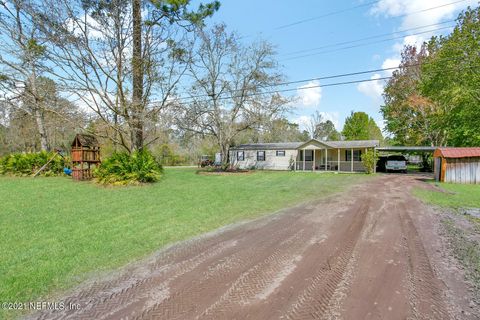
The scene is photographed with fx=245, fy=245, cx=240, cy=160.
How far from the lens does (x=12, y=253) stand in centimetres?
374

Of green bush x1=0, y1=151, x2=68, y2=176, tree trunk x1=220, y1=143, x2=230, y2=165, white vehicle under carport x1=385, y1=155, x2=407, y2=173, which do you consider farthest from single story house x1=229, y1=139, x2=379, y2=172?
green bush x1=0, y1=151, x2=68, y2=176

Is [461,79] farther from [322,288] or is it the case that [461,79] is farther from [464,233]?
[322,288]

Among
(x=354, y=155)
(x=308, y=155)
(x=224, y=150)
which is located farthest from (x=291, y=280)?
(x=308, y=155)

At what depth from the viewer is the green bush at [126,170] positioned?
37.6 feet

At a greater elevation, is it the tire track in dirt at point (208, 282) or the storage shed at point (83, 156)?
the storage shed at point (83, 156)

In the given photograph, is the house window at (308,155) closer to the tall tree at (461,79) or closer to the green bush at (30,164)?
the tall tree at (461,79)

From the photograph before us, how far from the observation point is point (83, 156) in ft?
48.0

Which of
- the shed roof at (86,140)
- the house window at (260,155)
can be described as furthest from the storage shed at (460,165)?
the shed roof at (86,140)

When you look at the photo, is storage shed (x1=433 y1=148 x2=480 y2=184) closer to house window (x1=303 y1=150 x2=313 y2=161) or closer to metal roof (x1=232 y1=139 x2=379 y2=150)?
metal roof (x1=232 y1=139 x2=379 y2=150)

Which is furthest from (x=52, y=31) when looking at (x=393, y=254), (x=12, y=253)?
(x=393, y=254)

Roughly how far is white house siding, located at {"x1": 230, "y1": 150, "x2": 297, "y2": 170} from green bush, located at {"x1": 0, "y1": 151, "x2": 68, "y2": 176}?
15649 millimetres

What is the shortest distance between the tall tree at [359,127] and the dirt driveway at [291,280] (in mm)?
41075

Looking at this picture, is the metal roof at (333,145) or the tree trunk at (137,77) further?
the metal roof at (333,145)

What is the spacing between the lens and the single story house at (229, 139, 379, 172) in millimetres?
22203
